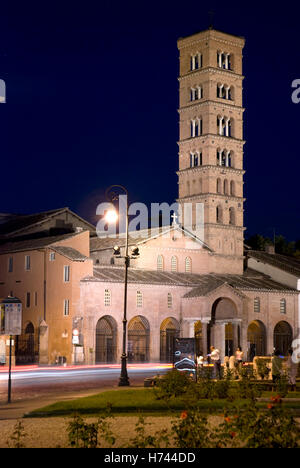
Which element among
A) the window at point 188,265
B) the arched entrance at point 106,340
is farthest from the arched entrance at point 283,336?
the arched entrance at point 106,340

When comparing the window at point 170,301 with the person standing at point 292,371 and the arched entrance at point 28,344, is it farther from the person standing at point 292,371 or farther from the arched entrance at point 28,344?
the person standing at point 292,371

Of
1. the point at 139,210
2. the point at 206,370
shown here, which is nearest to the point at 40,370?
the point at 206,370

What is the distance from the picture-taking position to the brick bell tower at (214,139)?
80.3 metres

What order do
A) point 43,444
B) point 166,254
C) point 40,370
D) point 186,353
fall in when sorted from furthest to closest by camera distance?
point 166,254 → point 40,370 → point 186,353 → point 43,444

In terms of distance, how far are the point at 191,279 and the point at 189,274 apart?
75.3 inches

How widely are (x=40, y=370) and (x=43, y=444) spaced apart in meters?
35.2

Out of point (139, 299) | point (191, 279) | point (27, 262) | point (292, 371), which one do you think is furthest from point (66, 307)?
point (292, 371)

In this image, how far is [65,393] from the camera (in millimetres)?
32812

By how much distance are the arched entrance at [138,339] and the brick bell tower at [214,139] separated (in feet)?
46.4

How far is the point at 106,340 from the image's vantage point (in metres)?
65.5

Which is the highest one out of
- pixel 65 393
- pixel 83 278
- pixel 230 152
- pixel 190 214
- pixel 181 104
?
pixel 181 104

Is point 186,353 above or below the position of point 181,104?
below

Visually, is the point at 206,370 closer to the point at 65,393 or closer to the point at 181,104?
the point at 65,393
